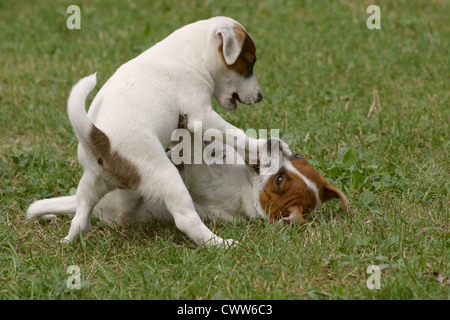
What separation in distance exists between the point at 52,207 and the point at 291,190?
1.55m

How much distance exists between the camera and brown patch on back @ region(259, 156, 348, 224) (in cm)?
424

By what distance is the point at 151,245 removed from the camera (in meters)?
4.05

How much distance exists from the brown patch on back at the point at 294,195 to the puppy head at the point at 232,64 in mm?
540

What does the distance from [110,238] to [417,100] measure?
135 inches

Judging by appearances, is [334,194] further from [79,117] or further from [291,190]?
[79,117]

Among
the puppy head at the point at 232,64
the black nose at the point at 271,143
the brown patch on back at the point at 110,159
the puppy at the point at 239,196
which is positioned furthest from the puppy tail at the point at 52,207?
the black nose at the point at 271,143

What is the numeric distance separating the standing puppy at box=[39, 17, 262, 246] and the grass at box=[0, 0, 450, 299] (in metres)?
0.32

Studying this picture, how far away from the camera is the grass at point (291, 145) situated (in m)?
3.55

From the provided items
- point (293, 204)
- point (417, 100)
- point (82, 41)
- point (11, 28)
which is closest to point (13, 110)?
point (82, 41)

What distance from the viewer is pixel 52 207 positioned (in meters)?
4.42

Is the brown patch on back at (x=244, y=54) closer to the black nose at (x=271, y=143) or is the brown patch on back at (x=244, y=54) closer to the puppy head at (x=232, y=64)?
the puppy head at (x=232, y=64)

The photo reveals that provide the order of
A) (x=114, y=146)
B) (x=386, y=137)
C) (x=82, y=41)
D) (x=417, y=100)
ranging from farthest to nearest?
(x=82, y=41)
(x=417, y=100)
(x=386, y=137)
(x=114, y=146)
